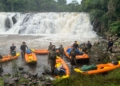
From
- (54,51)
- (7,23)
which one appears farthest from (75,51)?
(7,23)

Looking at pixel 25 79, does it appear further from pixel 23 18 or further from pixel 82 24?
pixel 23 18

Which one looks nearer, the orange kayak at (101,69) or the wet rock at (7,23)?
the orange kayak at (101,69)

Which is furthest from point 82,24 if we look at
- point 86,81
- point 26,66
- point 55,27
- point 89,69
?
point 86,81

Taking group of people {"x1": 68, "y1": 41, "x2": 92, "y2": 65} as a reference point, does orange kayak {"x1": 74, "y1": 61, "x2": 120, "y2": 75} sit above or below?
below

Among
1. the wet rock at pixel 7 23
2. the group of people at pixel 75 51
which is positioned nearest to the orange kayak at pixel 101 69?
the group of people at pixel 75 51

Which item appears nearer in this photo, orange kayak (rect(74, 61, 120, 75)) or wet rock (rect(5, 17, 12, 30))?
orange kayak (rect(74, 61, 120, 75))

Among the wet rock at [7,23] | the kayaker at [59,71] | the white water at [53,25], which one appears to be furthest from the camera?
the wet rock at [7,23]

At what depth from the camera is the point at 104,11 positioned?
30484mm

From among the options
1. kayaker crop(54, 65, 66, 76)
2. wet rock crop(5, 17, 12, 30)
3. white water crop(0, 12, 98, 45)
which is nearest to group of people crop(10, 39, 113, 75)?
kayaker crop(54, 65, 66, 76)

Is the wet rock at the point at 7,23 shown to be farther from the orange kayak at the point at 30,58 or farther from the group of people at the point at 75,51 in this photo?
the group of people at the point at 75,51

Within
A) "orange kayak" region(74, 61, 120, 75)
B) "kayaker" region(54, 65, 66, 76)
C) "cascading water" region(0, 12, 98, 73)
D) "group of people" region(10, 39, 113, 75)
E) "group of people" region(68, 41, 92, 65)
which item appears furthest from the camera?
"cascading water" region(0, 12, 98, 73)

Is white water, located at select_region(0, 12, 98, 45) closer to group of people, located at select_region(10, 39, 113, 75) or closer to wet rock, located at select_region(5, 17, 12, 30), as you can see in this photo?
wet rock, located at select_region(5, 17, 12, 30)

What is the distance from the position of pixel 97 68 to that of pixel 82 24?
22161 mm

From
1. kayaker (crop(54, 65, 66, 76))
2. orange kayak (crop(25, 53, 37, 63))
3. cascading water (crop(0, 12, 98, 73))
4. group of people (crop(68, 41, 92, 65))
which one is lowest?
kayaker (crop(54, 65, 66, 76))
